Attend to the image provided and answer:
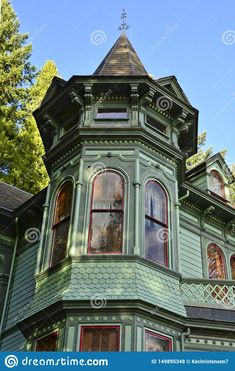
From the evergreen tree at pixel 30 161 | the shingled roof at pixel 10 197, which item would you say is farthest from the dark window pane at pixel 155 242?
the evergreen tree at pixel 30 161

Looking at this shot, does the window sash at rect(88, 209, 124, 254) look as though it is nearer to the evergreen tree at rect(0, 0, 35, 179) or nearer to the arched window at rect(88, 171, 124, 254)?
the arched window at rect(88, 171, 124, 254)

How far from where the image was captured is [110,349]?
414 inches

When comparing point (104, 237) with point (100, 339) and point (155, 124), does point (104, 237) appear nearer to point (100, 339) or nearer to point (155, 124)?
point (100, 339)

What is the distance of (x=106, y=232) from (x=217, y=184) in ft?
26.6

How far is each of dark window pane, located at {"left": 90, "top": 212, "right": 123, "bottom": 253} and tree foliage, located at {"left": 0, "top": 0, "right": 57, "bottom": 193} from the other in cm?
1511

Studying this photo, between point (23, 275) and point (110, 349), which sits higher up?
point (23, 275)

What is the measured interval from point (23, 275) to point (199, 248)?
5.59 meters

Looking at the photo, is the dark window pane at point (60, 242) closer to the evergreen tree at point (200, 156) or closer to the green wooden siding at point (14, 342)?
the green wooden siding at point (14, 342)

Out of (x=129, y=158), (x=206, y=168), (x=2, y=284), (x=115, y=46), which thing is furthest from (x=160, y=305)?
(x=115, y=46)

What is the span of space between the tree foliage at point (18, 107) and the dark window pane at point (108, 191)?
14.5 metres

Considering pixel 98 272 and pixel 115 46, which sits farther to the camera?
pixel 115 46

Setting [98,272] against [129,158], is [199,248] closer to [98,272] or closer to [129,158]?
[129,158]
